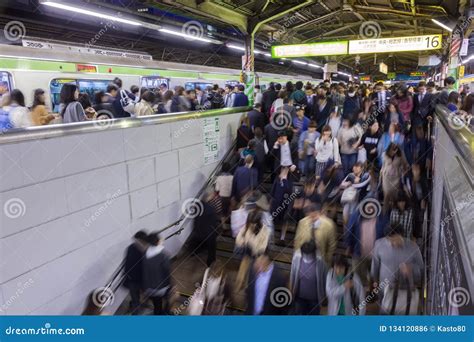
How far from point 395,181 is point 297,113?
1.95 meters

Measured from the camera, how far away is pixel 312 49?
10.3 metres

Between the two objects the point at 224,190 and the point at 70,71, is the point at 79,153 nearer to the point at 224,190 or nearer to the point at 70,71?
the point at 224,190

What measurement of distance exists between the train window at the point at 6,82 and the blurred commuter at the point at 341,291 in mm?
6007

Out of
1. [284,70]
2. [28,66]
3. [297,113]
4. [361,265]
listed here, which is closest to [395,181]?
[361,265]

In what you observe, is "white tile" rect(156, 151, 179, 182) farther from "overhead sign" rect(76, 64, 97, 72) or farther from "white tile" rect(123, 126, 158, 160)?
"overhead sign" rect(76, 64, 97, 72)

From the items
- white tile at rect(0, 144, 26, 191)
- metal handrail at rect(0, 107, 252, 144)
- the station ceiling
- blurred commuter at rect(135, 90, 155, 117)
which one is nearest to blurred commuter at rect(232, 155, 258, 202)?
metal handrail at rect(0, 107, 252, 144)

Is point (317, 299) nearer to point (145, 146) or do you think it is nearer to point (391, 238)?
point (391, 238)

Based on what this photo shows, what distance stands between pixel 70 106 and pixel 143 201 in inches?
53.9

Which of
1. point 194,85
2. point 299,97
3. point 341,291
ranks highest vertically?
point 194,85

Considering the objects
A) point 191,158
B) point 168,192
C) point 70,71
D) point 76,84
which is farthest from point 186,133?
point 70,71

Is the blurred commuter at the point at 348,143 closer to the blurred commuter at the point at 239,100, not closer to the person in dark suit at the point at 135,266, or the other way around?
the blurred commuter at the point at 239,100

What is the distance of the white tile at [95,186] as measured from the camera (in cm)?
330

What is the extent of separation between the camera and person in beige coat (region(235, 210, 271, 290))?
127 inches

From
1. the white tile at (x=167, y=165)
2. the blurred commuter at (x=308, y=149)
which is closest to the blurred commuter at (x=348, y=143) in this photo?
the blurred commuter at (x=308, y=149)
